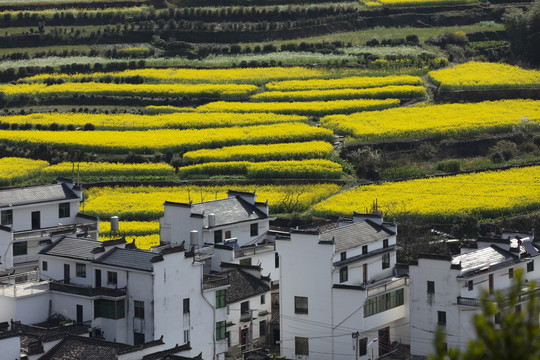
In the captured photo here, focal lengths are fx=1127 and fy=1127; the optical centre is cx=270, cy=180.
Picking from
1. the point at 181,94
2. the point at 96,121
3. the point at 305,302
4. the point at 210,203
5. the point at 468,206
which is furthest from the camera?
the point at 181,94

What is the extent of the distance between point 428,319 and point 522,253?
7.46m

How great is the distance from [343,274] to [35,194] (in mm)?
20791

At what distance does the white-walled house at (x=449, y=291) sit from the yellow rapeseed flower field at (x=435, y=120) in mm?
46193

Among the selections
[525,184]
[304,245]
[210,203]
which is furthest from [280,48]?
[304,245]

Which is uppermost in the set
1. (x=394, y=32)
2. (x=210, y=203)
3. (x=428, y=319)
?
(x=394, y=32)

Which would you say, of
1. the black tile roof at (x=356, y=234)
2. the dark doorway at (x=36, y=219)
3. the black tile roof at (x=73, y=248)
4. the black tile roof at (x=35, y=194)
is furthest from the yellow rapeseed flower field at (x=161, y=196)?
the black tile roof at (x=73, y=248)

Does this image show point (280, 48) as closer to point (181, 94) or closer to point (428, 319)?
point (181, 94)

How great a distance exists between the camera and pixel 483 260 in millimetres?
60031

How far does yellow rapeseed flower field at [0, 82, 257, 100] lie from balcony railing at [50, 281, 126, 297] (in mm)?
70851

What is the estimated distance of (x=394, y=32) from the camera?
14825 centimetres

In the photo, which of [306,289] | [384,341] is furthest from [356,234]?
[384,341]

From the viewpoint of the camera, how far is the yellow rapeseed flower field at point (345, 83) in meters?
126

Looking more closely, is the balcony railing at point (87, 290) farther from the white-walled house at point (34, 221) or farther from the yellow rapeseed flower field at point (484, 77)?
the yellow rapeseed flower field at point (484, 77)

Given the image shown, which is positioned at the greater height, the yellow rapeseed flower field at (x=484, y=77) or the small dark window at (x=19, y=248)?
the yellow rapeseed flower field at (x=484, y=77)
